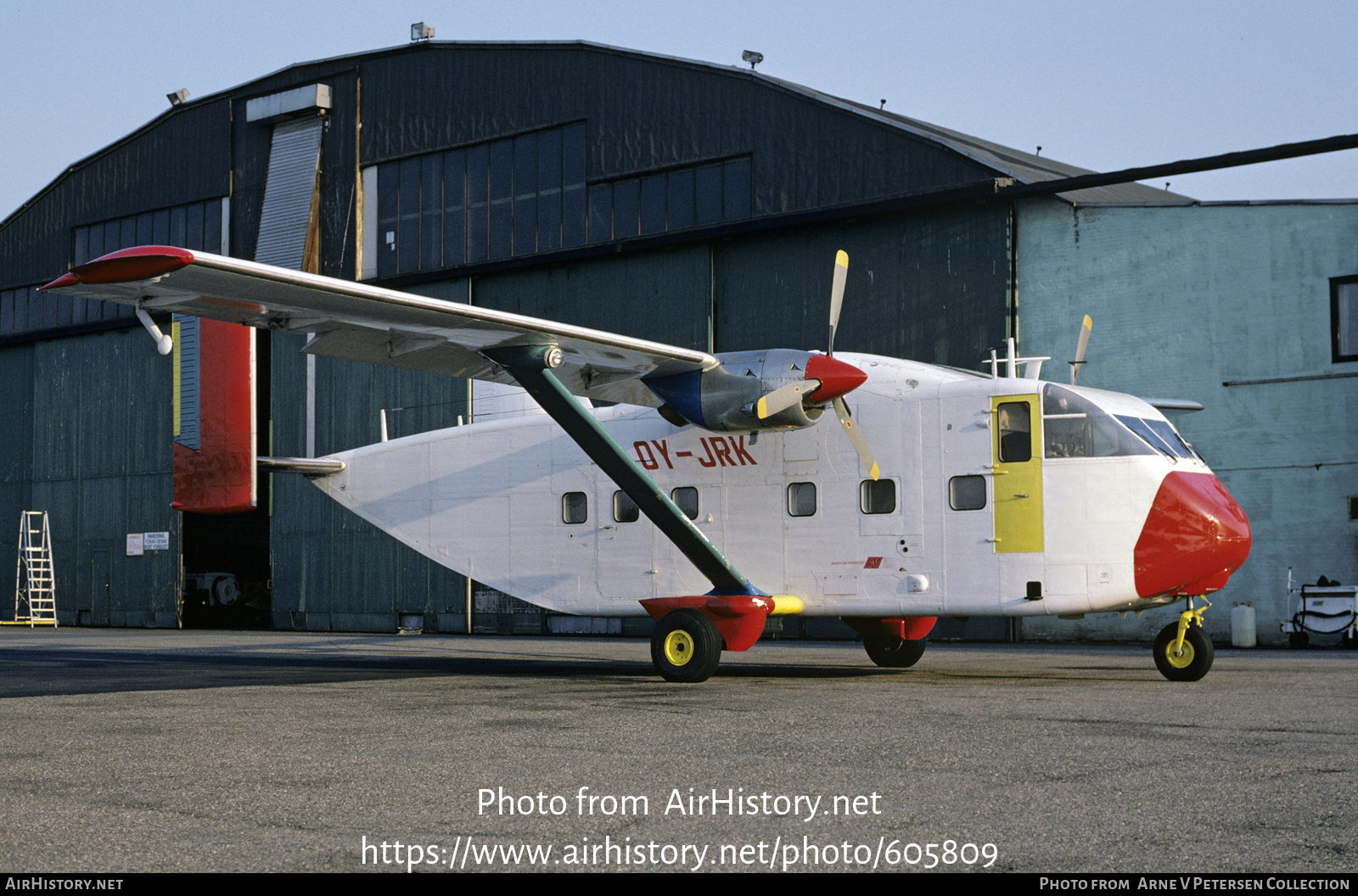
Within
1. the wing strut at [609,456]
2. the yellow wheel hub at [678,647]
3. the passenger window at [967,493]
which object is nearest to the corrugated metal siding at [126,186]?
the wing strut at [609,456]

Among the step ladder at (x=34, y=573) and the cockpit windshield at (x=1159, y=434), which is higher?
the cockpit windshield at (x=1159, y=434)

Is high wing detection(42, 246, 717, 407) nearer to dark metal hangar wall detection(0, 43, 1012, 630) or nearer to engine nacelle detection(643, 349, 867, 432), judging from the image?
engine nacelle detection(643, 349, 867, 432)

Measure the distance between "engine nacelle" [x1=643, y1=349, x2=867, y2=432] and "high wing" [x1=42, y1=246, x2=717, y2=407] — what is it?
0.66ft

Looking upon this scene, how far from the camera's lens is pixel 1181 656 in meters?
14.2

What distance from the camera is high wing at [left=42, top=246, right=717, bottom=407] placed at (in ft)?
34.8

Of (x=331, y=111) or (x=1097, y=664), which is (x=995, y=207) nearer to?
(x=1097, y=664)

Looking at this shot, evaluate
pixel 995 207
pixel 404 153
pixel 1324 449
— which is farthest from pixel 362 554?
pixel 1324 449

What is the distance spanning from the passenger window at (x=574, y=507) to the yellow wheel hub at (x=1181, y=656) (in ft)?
25.1

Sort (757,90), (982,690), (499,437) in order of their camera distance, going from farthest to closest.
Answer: (757,90) < (499,437) < (982,690)

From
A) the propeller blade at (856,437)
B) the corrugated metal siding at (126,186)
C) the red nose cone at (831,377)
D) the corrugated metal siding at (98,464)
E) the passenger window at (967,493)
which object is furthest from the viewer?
the corrugated metal siding at (126,186)

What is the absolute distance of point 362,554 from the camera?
33.6m

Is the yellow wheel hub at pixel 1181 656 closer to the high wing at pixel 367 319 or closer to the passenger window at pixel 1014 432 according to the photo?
the passenger window at pixel 1014 432

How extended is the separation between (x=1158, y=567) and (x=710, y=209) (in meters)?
18.1

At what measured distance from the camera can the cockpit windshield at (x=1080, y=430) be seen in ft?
45.0
